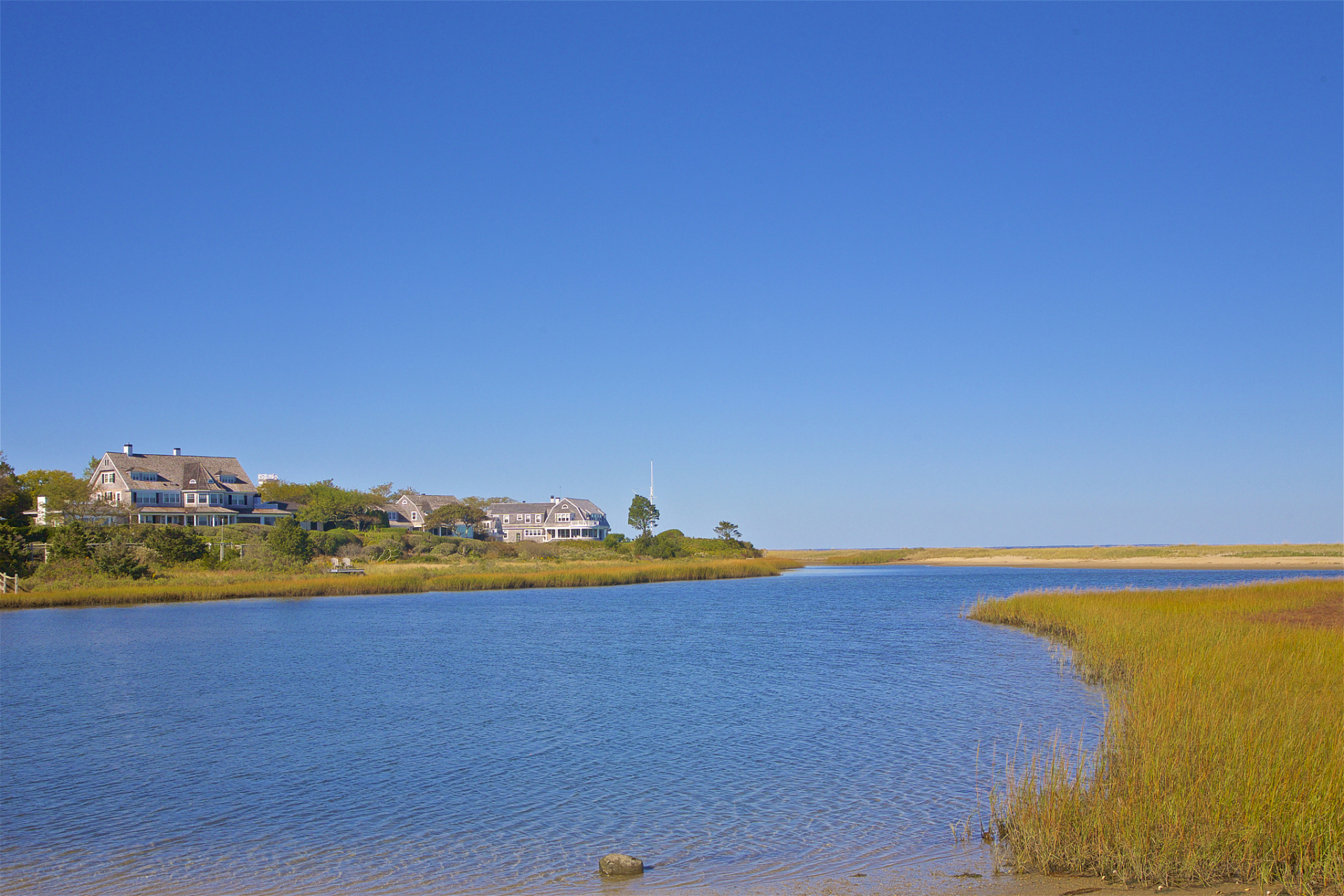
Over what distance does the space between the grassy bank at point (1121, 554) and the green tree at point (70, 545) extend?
8303cm

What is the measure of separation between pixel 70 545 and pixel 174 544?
8.79 m

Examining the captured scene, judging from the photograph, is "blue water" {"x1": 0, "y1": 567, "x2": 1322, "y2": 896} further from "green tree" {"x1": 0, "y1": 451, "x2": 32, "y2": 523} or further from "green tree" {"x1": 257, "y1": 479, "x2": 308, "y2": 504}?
"green tree" {"x1": 257, "y1": 479, "x2": 308, "y2": 504}

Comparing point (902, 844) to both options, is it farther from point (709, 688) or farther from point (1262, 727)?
point (709, 688)

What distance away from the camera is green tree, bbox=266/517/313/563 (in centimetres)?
6869

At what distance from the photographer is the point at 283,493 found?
365 ft

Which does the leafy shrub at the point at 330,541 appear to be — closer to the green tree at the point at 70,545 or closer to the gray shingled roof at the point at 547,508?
the green tree at the point at 70,545

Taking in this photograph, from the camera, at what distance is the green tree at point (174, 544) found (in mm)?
64062

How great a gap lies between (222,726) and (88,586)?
128ft

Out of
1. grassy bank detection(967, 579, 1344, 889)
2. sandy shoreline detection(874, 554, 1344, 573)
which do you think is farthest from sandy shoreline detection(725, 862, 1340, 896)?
sandy shoreline detection(874, 554, 1344, 573)

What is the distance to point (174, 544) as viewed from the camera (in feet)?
214

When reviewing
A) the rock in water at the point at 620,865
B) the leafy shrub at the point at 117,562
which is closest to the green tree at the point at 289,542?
the leafy shrub at the point at 117,562

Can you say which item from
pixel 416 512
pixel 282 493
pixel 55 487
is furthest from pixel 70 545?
pixel 416 512

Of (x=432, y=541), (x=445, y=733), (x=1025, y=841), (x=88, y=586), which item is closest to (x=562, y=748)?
(x=445, y=733)

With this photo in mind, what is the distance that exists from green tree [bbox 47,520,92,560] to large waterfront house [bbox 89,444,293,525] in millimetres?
28571
